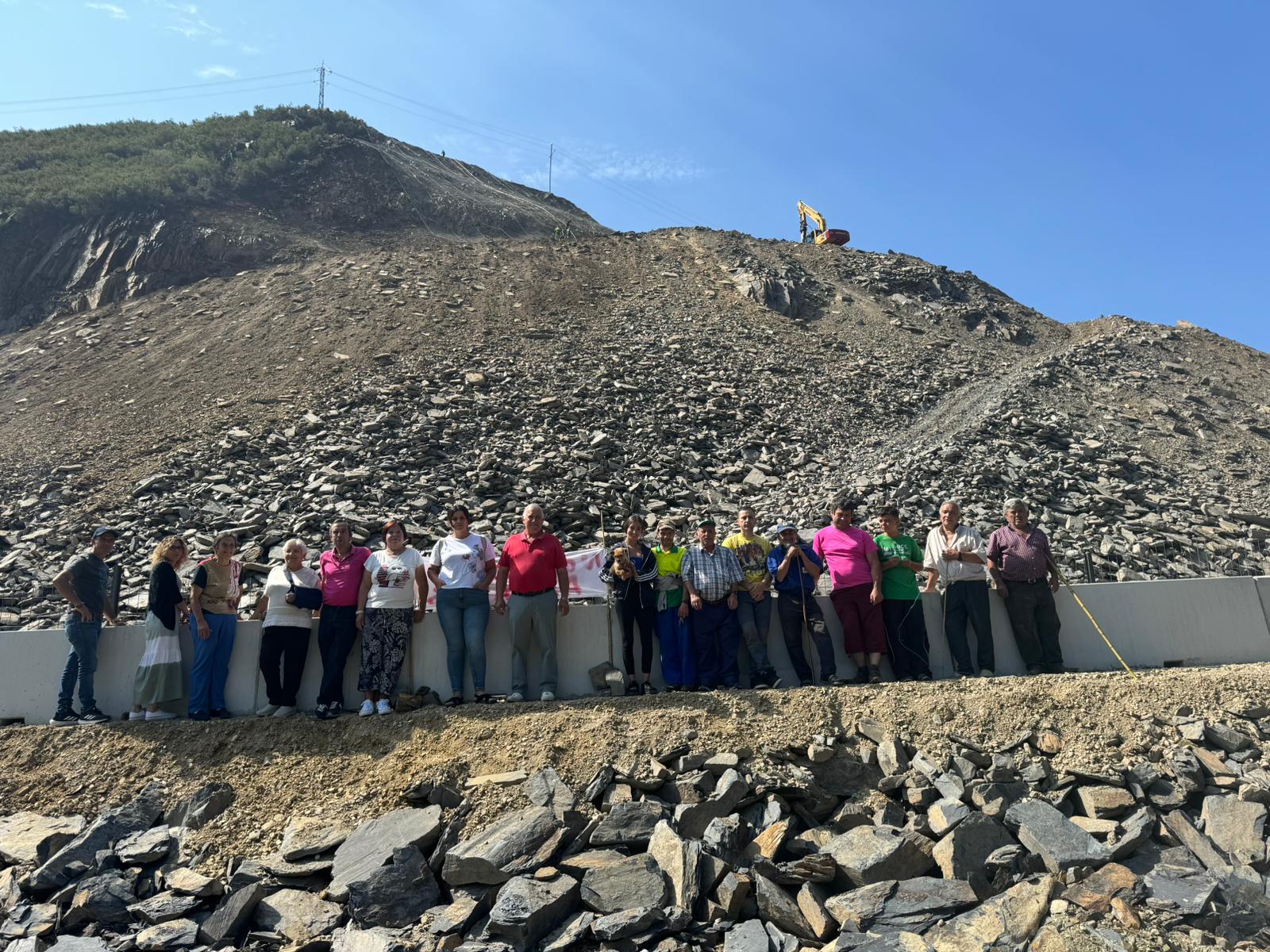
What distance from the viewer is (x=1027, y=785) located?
18.2 ft

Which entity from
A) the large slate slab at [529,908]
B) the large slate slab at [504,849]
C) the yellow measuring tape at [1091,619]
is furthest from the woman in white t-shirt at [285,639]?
the yellow measuring tape at [1091,619]

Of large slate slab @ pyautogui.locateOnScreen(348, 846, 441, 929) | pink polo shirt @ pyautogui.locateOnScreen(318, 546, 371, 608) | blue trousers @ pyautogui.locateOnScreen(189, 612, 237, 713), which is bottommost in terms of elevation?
large slate slab @ pyautogui.locateOnScreen(348, 846, 441, 929)

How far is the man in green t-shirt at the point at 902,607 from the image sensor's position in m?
7.14

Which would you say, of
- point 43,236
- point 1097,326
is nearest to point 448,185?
point 43,236

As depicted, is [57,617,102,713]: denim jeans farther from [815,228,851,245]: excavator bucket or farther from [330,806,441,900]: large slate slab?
[815,228,851,245]: excavator bucket

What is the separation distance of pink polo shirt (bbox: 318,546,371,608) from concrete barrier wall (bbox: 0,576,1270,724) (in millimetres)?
479

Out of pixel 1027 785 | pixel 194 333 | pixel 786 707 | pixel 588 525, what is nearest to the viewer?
pixel 1027 785

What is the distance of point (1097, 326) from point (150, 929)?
101ft

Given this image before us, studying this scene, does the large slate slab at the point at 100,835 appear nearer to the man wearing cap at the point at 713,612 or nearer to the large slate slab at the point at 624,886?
the large slate slab at the point at 624,886

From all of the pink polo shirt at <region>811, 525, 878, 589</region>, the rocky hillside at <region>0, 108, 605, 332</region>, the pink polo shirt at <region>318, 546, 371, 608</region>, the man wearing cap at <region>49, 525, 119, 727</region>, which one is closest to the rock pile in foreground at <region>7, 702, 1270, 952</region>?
the man wearing cap at <region>49, 525, 119, 727</region>

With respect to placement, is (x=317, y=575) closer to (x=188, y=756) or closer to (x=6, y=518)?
(x=188, y=756)

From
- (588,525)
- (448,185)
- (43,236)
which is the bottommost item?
(588,525)

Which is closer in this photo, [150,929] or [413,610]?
[150,929]

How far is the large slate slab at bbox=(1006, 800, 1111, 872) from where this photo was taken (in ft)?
15.8
